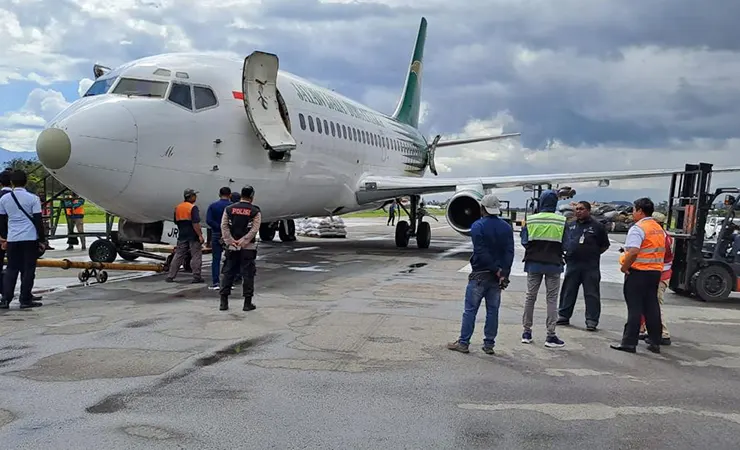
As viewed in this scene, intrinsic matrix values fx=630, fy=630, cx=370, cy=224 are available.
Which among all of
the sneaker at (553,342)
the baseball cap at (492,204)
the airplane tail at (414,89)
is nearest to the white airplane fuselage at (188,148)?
the baseball cap at (492,204)

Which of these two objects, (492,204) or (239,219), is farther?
(239,219)

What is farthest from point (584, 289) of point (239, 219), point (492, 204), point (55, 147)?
point (55, 147)

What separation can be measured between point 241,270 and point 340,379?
3.61m

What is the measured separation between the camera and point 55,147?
894cm

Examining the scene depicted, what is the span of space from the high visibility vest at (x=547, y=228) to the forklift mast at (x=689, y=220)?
4.14 metres

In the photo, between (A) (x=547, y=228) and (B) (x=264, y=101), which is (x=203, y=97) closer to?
(B) (x=264, y=101)

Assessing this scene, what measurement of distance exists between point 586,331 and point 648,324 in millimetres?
1045

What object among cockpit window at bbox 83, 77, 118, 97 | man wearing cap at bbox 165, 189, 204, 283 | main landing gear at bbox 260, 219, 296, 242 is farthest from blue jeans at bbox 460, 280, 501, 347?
main landing gear at bbox 260, 219, 296, 242

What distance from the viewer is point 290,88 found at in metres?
13.8

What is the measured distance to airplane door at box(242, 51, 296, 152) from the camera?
37.6 ft

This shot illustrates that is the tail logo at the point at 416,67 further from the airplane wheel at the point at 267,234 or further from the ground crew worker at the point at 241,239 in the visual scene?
the ground crew worker at the point at 241,239

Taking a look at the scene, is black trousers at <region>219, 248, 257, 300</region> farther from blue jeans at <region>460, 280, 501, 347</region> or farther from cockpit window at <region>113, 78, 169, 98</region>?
cockpit window at <region>113, 78, 169, 98</region>

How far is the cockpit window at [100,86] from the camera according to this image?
1056cm

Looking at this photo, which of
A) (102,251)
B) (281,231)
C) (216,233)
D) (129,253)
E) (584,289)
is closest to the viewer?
(584,289)
